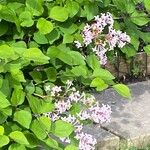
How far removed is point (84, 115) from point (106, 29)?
472 millimetres

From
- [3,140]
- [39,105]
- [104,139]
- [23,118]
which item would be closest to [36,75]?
[39,105]

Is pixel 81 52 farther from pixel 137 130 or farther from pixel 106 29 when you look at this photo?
pixel 137 130

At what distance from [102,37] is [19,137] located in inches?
25.2

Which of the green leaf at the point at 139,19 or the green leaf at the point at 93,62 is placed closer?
the green leaf at the point at 93,62

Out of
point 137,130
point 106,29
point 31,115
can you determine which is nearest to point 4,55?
point 31,115

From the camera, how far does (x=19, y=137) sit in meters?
2.46

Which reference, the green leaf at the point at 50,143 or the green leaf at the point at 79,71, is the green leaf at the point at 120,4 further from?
the green leaf at the point at 50,143

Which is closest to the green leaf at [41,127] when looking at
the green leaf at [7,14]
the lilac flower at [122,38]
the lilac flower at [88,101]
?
the lilac flower at [88,101]

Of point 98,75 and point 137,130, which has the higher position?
point 98,75

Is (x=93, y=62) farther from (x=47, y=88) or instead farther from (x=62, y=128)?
(x=62, y=128)

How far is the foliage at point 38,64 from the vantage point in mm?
2492

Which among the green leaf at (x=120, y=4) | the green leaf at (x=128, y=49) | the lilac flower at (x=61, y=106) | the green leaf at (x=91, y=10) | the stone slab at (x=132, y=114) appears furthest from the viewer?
the stone slab at (x=132, y=114)

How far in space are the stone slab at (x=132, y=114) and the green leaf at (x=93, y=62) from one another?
0.90m

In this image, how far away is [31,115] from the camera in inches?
101
